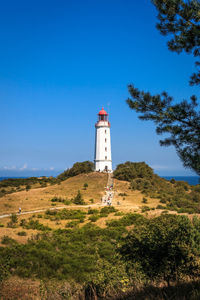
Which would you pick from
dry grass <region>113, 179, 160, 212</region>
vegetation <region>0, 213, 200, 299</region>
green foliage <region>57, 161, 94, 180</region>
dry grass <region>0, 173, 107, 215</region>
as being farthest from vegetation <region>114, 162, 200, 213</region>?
vegetation <region>0, 213, 200, 299</region>

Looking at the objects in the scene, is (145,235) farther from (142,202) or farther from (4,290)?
(142,202)

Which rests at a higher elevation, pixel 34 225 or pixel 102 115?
pixel 102 115

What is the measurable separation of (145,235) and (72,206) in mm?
20184

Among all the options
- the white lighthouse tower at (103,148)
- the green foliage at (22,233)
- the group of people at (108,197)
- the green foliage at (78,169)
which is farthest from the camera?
the green foliage at (78,169)

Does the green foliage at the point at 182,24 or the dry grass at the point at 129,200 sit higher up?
the green foliage at the point at 182,24

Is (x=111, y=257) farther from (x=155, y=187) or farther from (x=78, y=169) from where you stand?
(x=78, y=169)

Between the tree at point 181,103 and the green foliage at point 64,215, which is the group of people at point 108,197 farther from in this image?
the tree at point 181,103

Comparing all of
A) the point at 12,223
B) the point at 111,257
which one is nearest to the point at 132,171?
the point at 12,223

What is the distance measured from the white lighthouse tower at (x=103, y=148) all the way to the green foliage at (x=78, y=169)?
2010 mm

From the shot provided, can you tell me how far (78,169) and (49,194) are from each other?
16.4m

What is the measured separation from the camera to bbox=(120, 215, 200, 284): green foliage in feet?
27.1

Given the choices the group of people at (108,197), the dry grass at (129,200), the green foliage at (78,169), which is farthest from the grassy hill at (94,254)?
the green foliage at (78,169)

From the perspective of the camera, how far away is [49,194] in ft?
119

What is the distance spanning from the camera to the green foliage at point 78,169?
5175 cm
